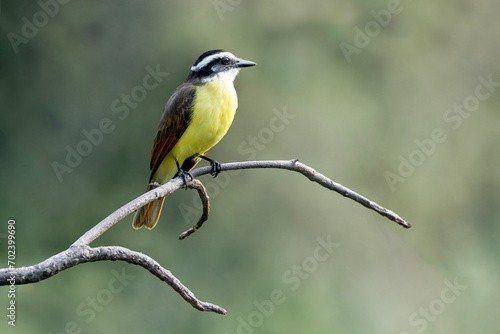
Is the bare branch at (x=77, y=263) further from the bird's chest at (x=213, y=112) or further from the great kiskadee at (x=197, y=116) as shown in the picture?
the bird's chest at (x=213, y=112)

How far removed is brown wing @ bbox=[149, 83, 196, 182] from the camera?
2760 mm

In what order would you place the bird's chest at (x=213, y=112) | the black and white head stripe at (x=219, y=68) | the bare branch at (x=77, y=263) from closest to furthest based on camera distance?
the bare branch at (x=77, y=263) → the bird's chest at (x=213, y=112) → the black and white head stripe at (x=219, y=68)

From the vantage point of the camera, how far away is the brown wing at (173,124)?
276 cm

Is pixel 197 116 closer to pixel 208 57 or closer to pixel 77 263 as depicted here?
pixel 208 57

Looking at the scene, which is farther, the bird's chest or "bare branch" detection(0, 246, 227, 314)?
the bird's chest

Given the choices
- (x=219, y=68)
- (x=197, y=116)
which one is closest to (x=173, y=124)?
(x=197, y=116)

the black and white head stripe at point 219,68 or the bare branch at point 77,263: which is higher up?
the black and white head stripe at point 219,68

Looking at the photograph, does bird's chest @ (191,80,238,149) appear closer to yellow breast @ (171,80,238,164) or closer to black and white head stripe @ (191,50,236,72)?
yellow breast @ (171,80,238,164)

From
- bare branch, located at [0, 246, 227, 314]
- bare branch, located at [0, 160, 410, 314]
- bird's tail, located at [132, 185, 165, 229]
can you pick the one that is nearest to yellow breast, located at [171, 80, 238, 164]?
bird's tail, located at [132, 185, 165, 229]

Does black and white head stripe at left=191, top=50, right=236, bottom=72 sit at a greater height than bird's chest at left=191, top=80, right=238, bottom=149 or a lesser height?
greater

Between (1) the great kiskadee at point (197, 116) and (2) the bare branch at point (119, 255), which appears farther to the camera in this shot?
(1) the great kiskadee at point (197, 116)

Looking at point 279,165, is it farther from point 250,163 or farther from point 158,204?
point 158,204

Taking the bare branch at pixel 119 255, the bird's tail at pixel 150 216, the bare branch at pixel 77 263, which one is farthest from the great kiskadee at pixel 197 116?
the bare branch at pixel 77 263

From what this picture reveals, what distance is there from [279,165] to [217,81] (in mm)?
883
